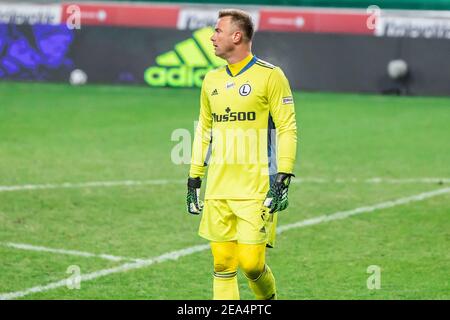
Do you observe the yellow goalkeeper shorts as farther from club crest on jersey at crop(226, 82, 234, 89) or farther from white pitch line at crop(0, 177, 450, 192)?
white pitch line at crop(0, 177, 450, 192)

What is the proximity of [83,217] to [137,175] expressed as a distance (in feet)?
8.09

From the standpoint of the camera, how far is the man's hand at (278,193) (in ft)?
21.4

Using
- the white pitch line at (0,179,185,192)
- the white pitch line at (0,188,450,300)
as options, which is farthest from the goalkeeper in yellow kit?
the white pitch line at (0,179,185,192)

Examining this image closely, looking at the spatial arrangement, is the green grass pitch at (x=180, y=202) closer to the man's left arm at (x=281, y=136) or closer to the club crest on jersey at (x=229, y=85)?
the man's left arm at (x=281, y=136)

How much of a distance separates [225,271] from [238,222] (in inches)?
13.3

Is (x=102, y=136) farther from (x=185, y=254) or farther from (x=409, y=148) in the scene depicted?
(x=185, y=254)

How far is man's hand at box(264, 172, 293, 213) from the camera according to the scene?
653 centimetres

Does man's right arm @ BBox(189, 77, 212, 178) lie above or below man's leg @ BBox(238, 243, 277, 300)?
above

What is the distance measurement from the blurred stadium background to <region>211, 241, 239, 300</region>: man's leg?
3.44 feet

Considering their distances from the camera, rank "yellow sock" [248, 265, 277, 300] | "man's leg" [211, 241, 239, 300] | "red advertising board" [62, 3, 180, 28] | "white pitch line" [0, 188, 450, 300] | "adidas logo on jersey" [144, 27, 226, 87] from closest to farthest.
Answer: "man's leg" [211, 241, 239, 300] < "yellow sock" [248, 265, 277, 300] < "white pitch line" [0, 188, 450, 300] < "adidas logo on jersey" [144, 27, 226, 87] < "red advertising board" [62, 3, 180, 28]

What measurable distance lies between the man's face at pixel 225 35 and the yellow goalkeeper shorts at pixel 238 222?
3.36ft

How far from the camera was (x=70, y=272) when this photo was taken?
845cm

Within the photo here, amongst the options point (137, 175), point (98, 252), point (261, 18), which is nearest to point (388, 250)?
point (98, 252)

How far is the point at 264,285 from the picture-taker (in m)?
6.88
